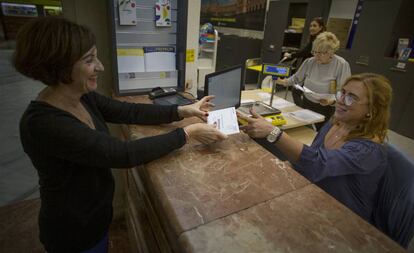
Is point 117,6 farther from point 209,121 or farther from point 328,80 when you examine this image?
point 328,80

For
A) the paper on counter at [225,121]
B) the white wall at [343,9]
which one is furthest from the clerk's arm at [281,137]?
the white wall at [343,9]

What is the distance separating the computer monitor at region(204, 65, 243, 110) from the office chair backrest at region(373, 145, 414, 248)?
3.16ft

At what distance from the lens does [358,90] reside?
48.8 inches

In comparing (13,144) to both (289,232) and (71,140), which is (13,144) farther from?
(289,232)

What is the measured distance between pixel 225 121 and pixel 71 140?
0.70 m

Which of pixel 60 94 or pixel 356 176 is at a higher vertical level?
pixel 60 94

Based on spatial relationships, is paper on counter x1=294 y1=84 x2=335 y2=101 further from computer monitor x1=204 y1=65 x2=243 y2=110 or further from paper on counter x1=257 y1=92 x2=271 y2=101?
computer monitor x1=204 y1=65 x2=243 y2=110

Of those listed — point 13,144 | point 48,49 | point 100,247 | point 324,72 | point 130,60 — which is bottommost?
point 13,144

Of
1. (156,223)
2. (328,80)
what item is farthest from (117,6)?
(328,80)

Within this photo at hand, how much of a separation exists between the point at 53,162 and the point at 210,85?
937 millimetres

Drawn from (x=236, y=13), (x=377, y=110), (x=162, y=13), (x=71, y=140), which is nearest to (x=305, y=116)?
(x=377, y=110)

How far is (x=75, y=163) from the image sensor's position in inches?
35.5

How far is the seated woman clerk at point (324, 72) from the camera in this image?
2662 mm

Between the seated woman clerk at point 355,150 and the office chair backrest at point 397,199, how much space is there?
33 millimetres
